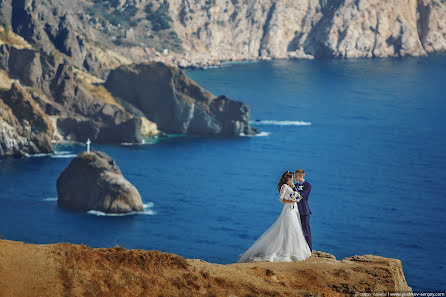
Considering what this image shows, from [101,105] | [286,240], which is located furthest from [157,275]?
[101,105]

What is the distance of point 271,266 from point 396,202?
92.2 metres

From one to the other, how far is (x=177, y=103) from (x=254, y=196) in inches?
2835

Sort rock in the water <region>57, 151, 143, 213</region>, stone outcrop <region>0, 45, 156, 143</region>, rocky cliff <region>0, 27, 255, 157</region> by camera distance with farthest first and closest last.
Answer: stone outcrop <region>0, 45, 156, 143</region>
rocky cliff <region>0, 27, 255, 157</region>
rock in the water <region>57, 151, 143, 213</region>

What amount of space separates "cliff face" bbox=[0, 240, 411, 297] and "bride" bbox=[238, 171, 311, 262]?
106 centimetres

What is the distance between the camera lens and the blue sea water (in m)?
95.9

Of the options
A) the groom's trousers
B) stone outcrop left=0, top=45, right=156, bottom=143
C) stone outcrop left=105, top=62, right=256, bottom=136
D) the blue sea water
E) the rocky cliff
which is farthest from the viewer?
stone outcrop left=105, top=62, right=256, bottom=136

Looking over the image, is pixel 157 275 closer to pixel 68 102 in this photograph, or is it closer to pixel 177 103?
pixel 68 102

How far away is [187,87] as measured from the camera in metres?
193

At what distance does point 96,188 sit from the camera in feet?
359

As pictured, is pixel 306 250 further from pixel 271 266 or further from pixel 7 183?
pixel 7 183

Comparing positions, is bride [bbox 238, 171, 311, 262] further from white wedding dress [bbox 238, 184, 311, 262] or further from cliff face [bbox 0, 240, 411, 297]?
cliff face [bbox 0, 240, 411, 297]

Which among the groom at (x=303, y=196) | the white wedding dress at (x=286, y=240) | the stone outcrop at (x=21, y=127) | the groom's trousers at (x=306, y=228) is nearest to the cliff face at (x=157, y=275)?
the white wedding dress at (x=286, y=240)

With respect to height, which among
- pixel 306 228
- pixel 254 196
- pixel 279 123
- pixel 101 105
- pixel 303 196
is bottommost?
pixel 254 196

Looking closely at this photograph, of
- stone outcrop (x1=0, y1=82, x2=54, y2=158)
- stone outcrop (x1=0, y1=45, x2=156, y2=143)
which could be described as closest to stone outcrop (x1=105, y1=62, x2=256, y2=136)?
stone outcrop (x1=0, y1=45, x2=156, y2=143)
